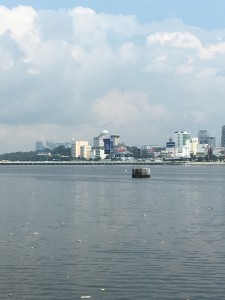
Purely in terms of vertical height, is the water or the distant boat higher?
the distant boat

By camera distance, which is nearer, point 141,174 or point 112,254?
point 112,254

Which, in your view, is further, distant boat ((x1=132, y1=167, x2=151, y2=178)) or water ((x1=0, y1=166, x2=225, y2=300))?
distant boat ((x1=132, y1=167, x2=151, y2=178))

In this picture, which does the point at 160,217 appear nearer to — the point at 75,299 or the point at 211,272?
the point at 211,272

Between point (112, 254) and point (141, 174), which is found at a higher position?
point (141, 174)

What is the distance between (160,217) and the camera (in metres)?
62.0

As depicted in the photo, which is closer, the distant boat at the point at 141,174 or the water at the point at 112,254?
the water at the point at 112,254

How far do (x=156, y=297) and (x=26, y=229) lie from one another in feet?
80.8

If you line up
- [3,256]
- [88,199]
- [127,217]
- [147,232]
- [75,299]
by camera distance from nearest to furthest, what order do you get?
[75,299] → [3,256] → [147,232] → [127,217] → [88,199]

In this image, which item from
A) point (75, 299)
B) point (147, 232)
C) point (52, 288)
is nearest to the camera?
point (75, 299)

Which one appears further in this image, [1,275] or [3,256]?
[3,256]

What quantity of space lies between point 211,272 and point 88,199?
57.3 metres

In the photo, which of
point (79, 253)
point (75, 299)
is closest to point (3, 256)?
point (79, 253)

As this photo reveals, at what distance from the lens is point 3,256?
3800 cm

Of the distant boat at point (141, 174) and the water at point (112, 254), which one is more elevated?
the distant boat at point (141, 174)
